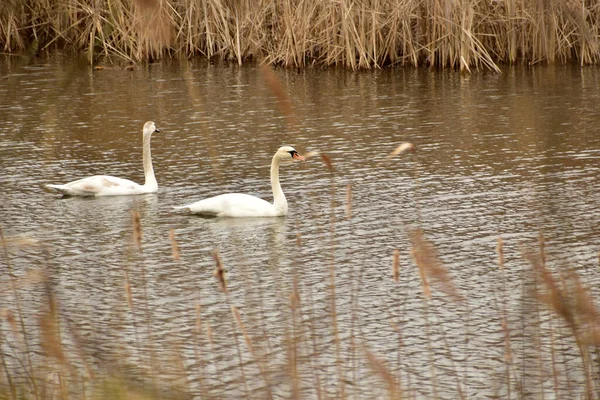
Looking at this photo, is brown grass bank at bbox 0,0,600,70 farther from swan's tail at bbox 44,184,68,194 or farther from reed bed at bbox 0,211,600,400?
reed bed at bbox 0,211,600,400

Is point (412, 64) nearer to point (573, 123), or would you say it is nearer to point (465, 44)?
point (465, 44)

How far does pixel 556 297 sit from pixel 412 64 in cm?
1881

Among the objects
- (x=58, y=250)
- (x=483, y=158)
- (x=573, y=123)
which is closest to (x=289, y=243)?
(x=58, y=250)

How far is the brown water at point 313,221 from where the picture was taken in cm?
565

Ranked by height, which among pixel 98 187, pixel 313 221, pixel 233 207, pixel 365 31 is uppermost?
pixel 365 31

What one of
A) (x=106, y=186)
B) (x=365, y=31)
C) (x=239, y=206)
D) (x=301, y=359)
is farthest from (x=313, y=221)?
(x=365, y=31)

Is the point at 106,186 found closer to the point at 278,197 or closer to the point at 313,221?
the point at 278,197

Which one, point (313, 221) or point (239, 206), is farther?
point (239, 206)

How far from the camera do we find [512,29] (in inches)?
773

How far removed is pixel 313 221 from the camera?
10.5 meters

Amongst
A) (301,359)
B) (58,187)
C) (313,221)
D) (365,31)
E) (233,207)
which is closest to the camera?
(301,359)

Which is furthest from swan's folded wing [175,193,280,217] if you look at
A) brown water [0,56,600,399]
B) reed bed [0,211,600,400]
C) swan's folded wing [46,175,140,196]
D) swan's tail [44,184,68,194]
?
reed bed [0,211,600,400]

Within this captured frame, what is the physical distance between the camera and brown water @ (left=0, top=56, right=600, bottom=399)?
5.65 meters

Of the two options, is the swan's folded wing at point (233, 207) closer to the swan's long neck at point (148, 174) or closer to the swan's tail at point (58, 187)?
the swan's long neck at point (148, 174)
